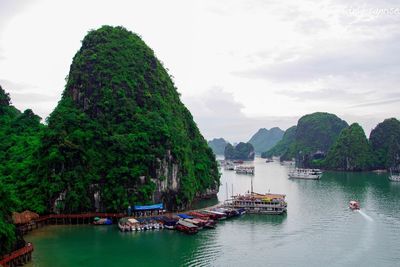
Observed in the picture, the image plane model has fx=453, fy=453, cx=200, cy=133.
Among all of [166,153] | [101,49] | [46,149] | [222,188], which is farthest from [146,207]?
[222,188]

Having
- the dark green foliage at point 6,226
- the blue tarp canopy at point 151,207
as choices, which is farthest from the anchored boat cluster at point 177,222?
the dark green foliage at point 6,226

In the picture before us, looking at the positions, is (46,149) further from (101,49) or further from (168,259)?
(168,259)

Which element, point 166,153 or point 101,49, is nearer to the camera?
point 166,153

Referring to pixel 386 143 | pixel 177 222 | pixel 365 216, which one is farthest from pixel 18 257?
pixel 386 143

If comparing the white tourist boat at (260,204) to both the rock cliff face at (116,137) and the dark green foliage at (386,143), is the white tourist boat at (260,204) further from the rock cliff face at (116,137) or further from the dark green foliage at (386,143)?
the dark green foliage at (386,143)

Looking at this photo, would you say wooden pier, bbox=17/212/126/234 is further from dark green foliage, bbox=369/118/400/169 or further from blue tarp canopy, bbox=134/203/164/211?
dark green foliage, bbox=369/118/400/169

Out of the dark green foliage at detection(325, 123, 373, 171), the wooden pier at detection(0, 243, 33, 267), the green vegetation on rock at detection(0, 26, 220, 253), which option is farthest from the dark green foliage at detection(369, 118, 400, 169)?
the wooden pier at detection(0, 243, 33, 267)

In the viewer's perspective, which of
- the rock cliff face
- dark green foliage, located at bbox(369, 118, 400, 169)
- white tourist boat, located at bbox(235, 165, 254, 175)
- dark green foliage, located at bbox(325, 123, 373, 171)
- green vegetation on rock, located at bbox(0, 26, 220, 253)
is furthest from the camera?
dark green foliage, located at bbox(325, 123, 373, 171)
